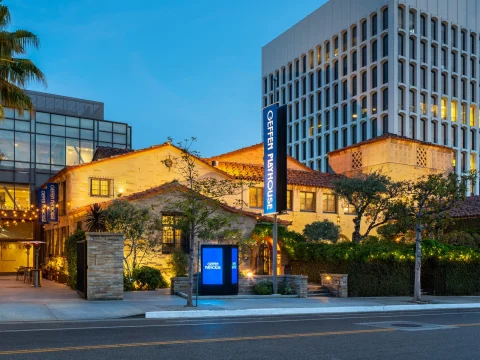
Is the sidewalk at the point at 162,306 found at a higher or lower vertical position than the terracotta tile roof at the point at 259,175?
lower

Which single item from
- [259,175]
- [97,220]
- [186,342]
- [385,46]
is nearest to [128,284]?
[97,220]

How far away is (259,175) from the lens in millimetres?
39000

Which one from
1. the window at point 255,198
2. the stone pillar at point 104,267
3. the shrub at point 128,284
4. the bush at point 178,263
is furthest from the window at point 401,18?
the stone pillar at point 104,267

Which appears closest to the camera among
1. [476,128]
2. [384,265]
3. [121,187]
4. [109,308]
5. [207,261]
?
[109,308]

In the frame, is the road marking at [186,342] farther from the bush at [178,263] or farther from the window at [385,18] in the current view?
the window at [385,18]

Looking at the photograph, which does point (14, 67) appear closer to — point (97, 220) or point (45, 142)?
point (97, 220)

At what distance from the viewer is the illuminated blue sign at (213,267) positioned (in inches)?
893

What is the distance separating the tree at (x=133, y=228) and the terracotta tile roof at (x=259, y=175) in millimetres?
10897

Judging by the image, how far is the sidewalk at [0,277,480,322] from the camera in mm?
16703

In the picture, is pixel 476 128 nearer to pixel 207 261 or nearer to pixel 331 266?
pixel 331 266

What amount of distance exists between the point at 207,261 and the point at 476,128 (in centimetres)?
6545

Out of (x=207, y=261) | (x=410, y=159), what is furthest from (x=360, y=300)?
(x=410, y=159)

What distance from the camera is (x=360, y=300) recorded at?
79.0ft

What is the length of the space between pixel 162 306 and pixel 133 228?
8365 millimetres
